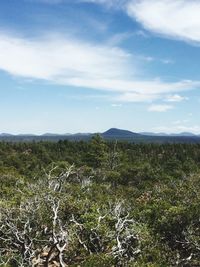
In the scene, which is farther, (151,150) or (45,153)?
(151,150)

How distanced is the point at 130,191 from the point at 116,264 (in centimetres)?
2882

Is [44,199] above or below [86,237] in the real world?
above

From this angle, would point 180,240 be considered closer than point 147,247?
No

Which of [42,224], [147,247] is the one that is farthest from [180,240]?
[42,224]

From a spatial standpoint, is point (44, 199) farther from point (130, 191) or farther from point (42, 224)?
point (130, 191)

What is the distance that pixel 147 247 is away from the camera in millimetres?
17906

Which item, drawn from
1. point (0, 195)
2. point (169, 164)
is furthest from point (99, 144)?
point (0, 195)

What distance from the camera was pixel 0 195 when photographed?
30.5m

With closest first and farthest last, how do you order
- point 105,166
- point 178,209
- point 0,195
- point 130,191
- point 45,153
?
point 178,209, point 0,195, point 130,191, point 105,166, point 45,153

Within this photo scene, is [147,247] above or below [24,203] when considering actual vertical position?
below

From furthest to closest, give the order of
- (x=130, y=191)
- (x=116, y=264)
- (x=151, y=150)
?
(x=151, y=150)
(x=130, y=191)
(x=116, y=264)

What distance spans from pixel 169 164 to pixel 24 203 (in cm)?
5180

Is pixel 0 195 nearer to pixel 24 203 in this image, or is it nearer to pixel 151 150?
pixel 24 203

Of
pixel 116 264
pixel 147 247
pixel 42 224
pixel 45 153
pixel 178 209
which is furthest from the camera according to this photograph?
pixel 45 153
